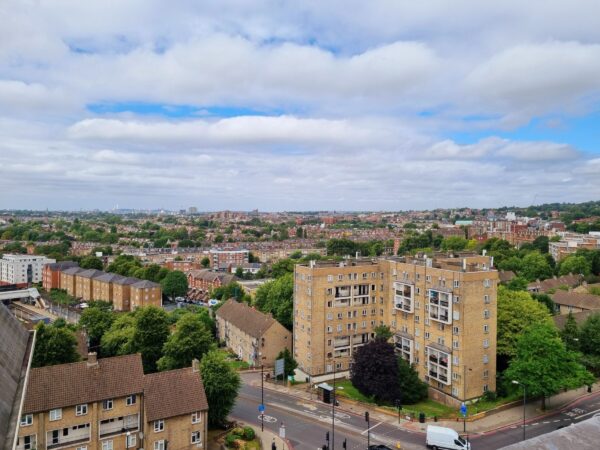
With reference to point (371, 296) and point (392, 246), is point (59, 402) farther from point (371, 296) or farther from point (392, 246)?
point (392, 246)

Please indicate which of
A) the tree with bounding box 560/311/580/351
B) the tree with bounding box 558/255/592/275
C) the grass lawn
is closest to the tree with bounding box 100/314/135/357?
the grass lawn

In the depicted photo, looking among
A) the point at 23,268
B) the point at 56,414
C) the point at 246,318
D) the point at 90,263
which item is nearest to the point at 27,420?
the point at 56,414

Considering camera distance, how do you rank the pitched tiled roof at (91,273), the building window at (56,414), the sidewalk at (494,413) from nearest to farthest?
the building window at (56,414)
the sidewalk at (494,413)
the pitched tiled roof at (91,273)

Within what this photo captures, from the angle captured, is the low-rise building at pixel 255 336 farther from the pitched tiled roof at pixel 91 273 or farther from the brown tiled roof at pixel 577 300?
the pitched tiled roof at pixel 91 273

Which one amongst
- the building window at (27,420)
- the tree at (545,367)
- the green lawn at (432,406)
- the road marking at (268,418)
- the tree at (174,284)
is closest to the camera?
the building window at (27,420)

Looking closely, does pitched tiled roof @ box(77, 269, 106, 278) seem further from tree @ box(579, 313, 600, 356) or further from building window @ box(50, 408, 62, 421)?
tree @ box(579, 313, 600, 356)

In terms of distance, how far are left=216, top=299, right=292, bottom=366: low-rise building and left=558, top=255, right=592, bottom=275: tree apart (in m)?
76.3

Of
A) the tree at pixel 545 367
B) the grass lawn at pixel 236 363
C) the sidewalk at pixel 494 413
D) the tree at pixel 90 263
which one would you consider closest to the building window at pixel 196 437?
the sidewalk at pixel 494 413

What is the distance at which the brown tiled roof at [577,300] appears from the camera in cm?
7294

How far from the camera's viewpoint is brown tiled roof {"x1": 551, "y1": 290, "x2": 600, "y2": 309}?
239 feet

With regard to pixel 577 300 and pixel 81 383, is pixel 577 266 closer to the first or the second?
pixel 577 300

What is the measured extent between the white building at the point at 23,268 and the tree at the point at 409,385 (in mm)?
125716

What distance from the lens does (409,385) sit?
4628 centimetres

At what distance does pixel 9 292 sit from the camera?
368ft
